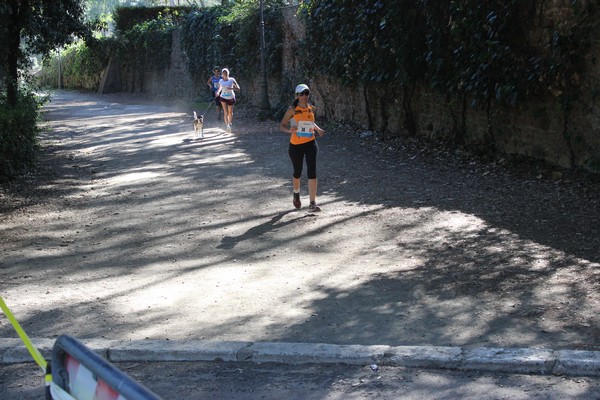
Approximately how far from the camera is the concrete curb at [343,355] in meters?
4.94

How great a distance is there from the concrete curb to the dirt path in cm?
28

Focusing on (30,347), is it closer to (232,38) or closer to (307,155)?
(307,155)

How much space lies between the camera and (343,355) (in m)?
5.21

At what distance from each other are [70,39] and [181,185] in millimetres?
7387

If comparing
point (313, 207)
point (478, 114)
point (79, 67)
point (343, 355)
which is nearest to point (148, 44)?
point (79, 67)

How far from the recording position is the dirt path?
6.00 m

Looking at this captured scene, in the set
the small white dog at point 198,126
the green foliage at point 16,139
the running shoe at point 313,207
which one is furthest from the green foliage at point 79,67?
the running shoe at point 313,207

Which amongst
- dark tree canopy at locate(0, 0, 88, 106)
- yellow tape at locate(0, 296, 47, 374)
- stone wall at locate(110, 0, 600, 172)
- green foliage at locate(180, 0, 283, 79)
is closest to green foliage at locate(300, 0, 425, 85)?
stone wall at locate(110, 0, 600, 172)

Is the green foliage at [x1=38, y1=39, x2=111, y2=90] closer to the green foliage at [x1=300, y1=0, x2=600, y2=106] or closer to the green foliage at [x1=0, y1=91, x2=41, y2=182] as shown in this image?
the green foliage at [x1=300, y1=0, x2=600, y2=106]

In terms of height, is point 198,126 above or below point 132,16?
below

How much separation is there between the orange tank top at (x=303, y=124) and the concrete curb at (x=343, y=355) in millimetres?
5225

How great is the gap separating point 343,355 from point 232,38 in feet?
84.2

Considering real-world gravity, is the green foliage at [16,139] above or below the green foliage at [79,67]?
below

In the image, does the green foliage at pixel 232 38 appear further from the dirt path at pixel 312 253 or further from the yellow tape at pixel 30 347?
the yellow tape at pixel 30 347
